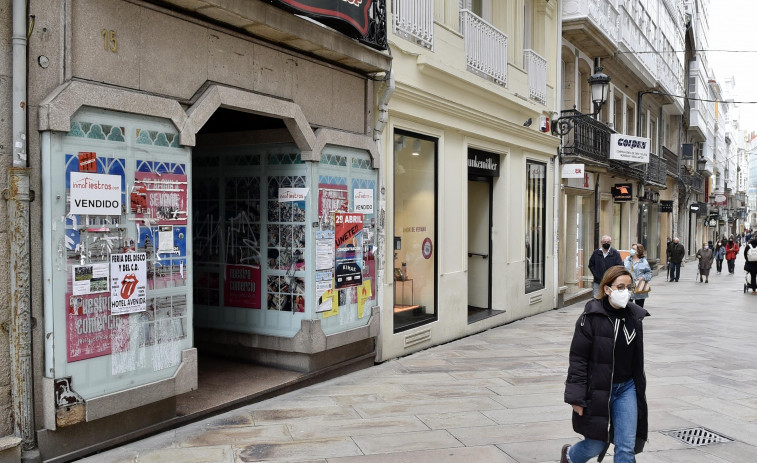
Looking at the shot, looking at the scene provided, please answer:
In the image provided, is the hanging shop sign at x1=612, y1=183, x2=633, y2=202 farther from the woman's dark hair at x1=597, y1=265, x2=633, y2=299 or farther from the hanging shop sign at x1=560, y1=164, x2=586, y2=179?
the woman's dark hair at x1=597, y1=265, x2=633, y2=299

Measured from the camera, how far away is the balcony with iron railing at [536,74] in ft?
48.4

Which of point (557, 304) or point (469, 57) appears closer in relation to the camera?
point (469, 57)

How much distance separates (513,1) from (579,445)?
10876mm

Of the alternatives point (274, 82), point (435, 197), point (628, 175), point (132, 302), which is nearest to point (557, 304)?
point (435, 197)

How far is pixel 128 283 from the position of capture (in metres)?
5.77

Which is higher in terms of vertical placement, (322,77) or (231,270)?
(322,77)

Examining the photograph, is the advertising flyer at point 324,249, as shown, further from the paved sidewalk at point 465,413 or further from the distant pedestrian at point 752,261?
the distant pedestrian at point 752,261

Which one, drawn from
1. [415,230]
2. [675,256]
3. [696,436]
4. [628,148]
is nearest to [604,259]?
[415,230]

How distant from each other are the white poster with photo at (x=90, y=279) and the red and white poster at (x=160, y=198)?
0.57 metres

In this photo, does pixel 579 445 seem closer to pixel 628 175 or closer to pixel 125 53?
pixel 125 53

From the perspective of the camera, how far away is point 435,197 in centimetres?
1114

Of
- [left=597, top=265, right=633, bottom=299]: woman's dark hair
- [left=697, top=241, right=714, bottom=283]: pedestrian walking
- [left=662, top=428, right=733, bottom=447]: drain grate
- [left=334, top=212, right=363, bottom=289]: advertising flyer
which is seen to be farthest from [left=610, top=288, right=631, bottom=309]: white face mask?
[left=697, top=241, right=714, bottom=283]: pedestrian walking

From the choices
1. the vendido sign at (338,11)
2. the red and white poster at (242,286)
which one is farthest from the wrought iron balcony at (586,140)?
the red and white poster at (242,286)

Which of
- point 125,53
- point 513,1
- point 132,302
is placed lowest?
point 132,302
